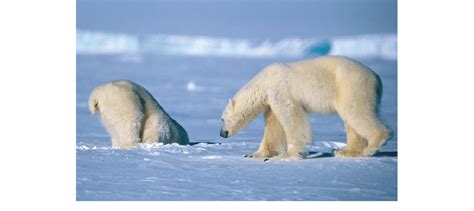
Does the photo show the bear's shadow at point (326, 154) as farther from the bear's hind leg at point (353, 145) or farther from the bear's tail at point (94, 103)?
the bear's tail at point (94, 103)

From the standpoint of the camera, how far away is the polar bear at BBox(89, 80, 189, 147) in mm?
8117

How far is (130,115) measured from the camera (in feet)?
26.6

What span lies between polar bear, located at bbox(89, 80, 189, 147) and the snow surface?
0.16 m

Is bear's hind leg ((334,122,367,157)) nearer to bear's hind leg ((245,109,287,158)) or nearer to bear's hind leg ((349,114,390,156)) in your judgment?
bear's hind leg ((349,114,390,156))

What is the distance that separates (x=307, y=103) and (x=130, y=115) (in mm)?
1703

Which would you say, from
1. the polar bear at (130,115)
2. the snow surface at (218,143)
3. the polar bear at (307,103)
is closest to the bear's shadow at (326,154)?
the snow surface at (218,143)

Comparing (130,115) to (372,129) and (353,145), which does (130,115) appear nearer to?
(353,145)

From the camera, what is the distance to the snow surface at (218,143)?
6773 mm

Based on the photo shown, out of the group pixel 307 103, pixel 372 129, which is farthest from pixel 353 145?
pixel 307 103

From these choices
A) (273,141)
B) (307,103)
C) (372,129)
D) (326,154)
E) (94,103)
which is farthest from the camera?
(94,103)

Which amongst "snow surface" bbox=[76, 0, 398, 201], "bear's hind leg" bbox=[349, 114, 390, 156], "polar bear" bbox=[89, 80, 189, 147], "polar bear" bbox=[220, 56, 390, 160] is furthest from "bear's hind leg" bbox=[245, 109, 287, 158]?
"polar bear" bbox=[89, 80, 189, 147]
